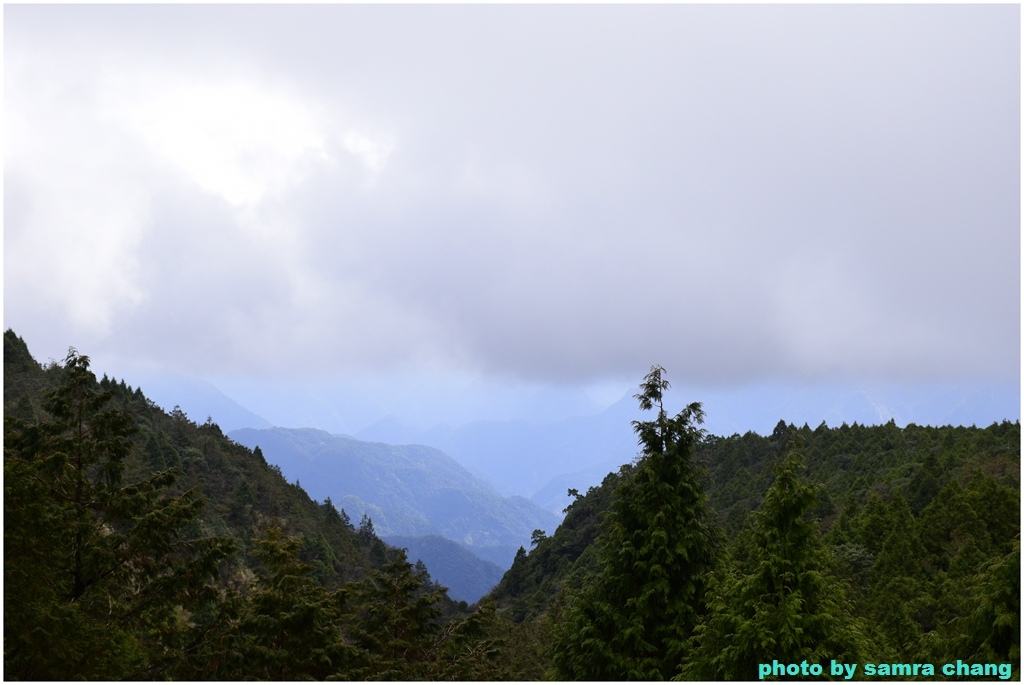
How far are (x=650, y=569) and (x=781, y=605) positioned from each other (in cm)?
333

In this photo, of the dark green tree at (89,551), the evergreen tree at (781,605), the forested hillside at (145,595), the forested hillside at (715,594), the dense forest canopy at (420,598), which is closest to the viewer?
the evergreen tree at (781,605)

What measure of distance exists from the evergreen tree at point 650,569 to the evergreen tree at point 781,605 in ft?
6.62

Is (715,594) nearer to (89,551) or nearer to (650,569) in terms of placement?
(650,569)

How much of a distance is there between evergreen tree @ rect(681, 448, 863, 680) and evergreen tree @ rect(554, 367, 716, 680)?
6.62ft

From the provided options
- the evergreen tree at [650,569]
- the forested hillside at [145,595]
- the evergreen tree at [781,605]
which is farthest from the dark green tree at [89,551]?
the evergreen tree at [781,605]

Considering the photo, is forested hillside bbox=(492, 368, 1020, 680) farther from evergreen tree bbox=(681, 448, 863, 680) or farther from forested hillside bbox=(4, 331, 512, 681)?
forested hillside bbox=(4, 331, 512, 681)

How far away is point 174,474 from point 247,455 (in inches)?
3218

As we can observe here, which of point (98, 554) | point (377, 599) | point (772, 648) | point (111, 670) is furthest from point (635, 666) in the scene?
point (98, 554)

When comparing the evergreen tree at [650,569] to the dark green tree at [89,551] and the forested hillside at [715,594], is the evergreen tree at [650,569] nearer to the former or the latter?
the forested hillside at [715,594]

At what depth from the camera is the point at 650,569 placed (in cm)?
1277

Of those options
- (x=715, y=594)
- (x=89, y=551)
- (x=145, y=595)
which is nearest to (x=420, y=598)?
(x=145, y=595)

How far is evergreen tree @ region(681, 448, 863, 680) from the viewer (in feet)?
31.5

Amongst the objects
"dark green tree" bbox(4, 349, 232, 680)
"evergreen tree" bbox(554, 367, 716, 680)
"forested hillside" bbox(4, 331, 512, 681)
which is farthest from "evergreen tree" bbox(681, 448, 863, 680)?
"dark green tree" bbox(4, 349, 232, 680)

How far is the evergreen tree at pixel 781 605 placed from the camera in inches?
378
